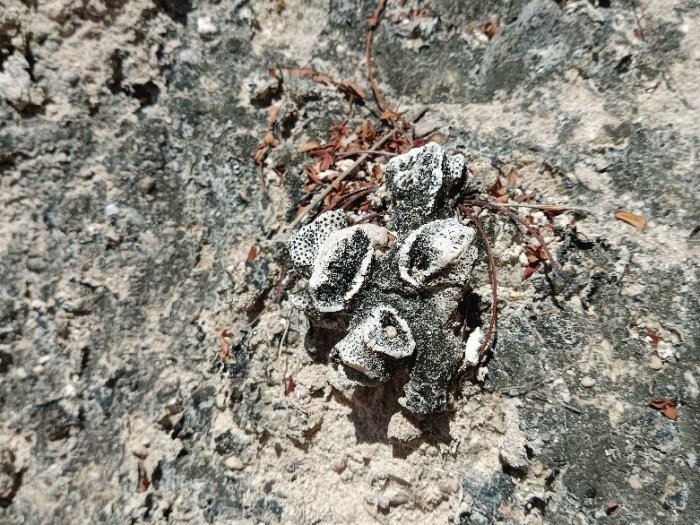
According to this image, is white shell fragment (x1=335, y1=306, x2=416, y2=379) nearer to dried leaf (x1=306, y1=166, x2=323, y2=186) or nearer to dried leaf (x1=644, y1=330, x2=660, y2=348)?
dried leaf (x1=306, y1=166, x2=323, y2=186)

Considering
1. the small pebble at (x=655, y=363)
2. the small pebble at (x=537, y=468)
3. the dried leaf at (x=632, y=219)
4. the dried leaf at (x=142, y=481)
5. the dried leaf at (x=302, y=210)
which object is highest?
the dried leaf at (x=632, y=219)

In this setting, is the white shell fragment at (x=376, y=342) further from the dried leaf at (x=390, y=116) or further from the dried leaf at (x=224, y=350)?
the dried leaf at (x=390, y=116)

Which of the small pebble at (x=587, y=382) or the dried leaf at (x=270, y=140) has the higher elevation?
the dried leaf at (x=270, y=140)

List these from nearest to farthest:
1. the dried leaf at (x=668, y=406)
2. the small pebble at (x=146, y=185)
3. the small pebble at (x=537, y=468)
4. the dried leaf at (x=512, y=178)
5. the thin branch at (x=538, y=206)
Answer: the dried leaf at (x=668, y=406) < the small pebble at (x=537, y=468) < the thin branch at (x=538, y=206) < the dried leaf at (x=512, y=178) < the small pebble at (x=146, y=185)

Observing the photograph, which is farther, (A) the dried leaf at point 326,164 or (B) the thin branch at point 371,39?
(B) the thin branch at point 371,39

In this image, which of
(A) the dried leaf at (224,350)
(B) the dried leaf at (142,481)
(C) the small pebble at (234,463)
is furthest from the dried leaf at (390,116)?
(B) the dried leaf at (142,481)

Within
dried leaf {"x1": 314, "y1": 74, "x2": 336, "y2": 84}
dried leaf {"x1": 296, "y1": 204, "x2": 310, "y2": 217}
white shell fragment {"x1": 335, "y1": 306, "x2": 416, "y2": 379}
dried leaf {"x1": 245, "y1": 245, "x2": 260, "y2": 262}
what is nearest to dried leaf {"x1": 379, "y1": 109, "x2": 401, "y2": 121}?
dried leaf {"x1": 314, "y1": 74, "x2": 336, "y2": 84}

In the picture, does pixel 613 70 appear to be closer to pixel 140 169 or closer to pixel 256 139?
pixel 256 139
